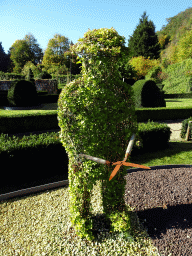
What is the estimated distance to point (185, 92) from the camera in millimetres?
34750

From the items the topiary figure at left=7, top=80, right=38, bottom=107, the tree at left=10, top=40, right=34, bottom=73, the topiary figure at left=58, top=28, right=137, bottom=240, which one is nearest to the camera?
the topiary figure at left=58, top=28, right=137, bottom=240

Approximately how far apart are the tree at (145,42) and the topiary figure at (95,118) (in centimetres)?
4939

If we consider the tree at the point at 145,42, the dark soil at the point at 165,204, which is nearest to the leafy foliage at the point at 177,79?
the tree at the point at 145,42

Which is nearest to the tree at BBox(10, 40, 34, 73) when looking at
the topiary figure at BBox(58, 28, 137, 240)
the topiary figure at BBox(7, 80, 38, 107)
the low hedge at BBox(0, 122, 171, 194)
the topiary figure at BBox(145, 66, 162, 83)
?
the topiary figure at BBox(145, 66, 162, 83)

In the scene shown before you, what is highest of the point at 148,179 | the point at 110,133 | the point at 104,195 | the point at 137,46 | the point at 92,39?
the point at 137,46

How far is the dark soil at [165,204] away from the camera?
3.07 metres

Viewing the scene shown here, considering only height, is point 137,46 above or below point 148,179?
above

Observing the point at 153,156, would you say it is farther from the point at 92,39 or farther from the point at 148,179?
the point at 92,39

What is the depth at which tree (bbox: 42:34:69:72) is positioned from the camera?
5194 cm

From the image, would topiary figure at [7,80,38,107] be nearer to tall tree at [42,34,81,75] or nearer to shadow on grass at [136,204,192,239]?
shadow on grass at [136,204,192,239]

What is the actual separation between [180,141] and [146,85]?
24.4ft

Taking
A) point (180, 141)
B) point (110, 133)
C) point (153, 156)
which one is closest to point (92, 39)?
point (110, 133)

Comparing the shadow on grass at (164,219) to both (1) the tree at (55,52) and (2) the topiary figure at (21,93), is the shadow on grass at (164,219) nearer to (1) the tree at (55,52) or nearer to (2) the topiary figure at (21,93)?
(2) the topiary figure at (21,93)

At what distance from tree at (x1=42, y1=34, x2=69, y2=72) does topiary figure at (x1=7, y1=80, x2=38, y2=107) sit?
35769 mm
